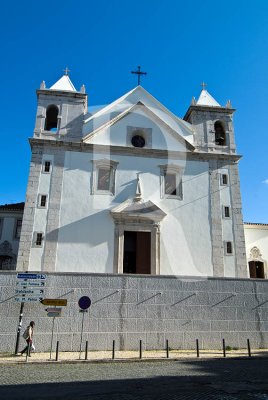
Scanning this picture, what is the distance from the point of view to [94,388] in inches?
307

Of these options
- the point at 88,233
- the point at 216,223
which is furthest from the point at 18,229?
Result: the point at 216,223

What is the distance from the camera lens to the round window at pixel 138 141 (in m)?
22.8

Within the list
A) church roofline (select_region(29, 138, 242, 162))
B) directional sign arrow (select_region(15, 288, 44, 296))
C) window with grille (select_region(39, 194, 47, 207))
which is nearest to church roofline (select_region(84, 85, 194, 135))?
church roofline (select_region(29, 138, 242, 162))

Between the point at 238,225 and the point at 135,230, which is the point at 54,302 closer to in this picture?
the point at 135,230

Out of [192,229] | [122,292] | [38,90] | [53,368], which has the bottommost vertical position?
[53,368]

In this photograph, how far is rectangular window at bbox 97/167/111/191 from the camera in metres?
21.2

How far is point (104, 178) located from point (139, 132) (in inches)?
163

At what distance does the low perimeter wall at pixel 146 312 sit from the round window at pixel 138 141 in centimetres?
987

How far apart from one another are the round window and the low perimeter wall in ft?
32.4

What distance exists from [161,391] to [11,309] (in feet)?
30.5

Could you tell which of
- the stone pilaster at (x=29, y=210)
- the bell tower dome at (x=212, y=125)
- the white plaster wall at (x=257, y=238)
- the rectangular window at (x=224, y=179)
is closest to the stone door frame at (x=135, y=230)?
the stone pilaster at (x=29, y=210)

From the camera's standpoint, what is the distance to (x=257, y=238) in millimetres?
24328

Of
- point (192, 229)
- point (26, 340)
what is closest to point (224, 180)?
→ point (192, 229)

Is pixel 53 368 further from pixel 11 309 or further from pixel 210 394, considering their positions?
pixel 210 394
